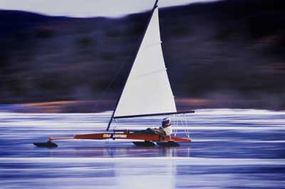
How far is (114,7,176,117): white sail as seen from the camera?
1348 cm

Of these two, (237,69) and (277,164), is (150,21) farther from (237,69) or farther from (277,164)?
(237,69)

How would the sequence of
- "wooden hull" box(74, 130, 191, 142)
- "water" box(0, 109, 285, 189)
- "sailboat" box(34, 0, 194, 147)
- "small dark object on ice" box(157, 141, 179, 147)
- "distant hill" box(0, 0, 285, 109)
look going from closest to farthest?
"water" box(0, 109, 285, 189), "wooden hull" box(74, 130, 191, 142), "sailboat" box(34, 0, 194, 147), "small dark object on ice" box(157, 141, 179, 147), "distant hill" box(0, 0, 285, 109)

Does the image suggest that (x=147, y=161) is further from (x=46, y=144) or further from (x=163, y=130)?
(x=46, y=144)

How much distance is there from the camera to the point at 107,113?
2114 centimetres

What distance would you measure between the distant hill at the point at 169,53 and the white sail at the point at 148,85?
680 cm

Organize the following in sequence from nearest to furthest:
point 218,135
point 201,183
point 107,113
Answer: point 201,183 < point 218,135 < point 107,113

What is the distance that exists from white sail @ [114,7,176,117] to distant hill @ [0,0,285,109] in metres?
6.80

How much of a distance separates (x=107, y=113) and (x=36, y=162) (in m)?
9.30

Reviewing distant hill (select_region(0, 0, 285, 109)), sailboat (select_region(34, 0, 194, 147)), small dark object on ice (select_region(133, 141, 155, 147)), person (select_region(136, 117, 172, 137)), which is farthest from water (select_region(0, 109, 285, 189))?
distant hill (select_region(0, 0, 285, 109))

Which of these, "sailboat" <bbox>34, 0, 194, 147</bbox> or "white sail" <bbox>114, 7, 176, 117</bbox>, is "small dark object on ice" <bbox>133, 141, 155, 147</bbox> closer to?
"sailboat" <bbox>34, 0, 194, 147</bbox>

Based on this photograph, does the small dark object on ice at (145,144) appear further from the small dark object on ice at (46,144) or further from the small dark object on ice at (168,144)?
the small dark object on ice at (46,144)

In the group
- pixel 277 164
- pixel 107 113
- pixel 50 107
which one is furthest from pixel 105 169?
pixel 50 107

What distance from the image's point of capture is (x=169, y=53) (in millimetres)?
23266

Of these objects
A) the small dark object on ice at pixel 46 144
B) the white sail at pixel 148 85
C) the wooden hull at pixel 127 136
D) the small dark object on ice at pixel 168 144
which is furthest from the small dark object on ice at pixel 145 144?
the small dark object on ice at pixel 46 144
